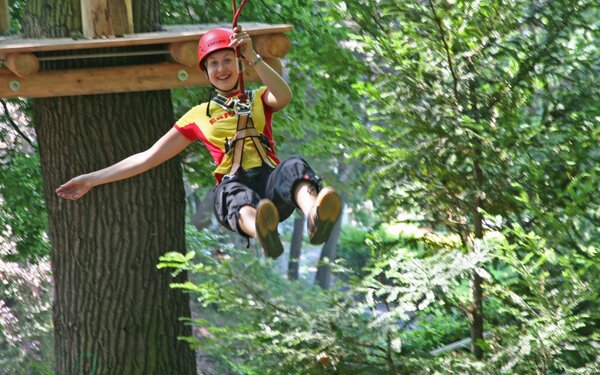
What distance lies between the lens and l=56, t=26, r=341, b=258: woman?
416cm

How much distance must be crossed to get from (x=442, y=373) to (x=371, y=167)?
130 cm

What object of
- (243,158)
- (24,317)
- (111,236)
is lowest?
(24,317)

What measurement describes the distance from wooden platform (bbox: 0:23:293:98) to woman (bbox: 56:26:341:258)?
1.59 ft

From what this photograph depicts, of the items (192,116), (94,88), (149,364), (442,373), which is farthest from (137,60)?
(442,373)

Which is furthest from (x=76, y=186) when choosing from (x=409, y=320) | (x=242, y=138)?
(x=409, y=320)

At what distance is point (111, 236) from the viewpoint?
20.5ft

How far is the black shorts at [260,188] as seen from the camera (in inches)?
170

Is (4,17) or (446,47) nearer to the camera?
(446,47)

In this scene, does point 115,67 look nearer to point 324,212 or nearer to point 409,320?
point 324,212

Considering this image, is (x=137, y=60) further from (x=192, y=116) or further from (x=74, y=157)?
(x=192, y=116)

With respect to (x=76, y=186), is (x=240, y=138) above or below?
above

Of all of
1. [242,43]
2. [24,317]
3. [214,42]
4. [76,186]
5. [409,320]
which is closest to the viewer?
[242,43]

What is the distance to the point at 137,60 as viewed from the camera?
5875 mm

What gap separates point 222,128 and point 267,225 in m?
0.77
